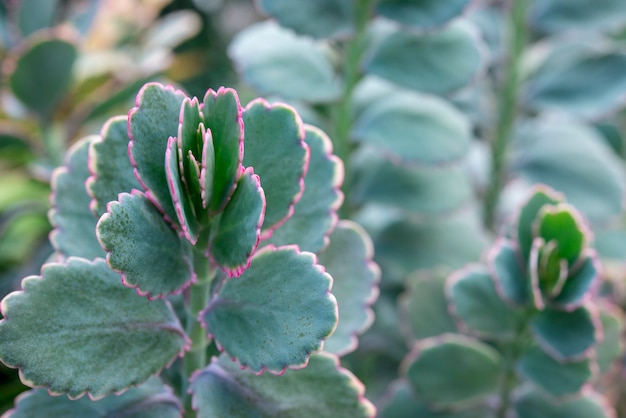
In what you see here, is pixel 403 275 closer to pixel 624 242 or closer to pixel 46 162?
pixel 624 242

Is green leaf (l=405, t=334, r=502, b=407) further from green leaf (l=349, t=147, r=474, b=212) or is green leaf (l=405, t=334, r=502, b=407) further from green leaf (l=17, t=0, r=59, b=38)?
green leaf (l=17, t=0, r=59, b=38)

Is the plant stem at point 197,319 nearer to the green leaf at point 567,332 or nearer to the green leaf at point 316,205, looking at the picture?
the green leaf at point 316,205

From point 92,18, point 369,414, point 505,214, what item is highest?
point 92,18

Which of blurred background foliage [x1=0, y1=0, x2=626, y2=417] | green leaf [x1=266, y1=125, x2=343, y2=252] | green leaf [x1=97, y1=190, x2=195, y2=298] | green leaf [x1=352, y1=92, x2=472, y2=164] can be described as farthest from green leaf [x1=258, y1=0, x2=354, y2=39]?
green leaf [x1=97, y1=190, x2=195, y2=298]

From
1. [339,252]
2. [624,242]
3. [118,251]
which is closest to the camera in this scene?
[118,251]

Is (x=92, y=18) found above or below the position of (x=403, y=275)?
above

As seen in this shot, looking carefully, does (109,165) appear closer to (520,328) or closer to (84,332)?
(84,332)

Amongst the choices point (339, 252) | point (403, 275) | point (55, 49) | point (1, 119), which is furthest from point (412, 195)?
point (1, 119)
